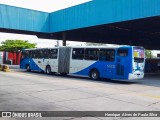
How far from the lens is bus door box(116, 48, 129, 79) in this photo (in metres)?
19.2

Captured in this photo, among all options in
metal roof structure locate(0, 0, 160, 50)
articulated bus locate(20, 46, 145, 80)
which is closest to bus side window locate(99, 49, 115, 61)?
articulated bus locate(20, 46, 145, 80)

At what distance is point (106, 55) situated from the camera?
67.9 feet

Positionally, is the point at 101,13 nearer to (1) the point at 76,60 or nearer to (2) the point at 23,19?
(1) the point at 76,60

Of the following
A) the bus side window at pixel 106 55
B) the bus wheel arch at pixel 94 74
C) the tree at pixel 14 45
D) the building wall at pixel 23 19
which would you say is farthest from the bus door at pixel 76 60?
the tree at pixel 14 45

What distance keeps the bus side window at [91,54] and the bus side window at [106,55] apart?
519 millimetres

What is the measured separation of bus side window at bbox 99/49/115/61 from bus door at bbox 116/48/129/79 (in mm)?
554

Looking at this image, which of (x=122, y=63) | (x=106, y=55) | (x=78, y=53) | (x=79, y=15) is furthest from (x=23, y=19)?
(x=122, y=63)

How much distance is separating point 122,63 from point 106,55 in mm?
1710

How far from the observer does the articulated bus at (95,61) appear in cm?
1936

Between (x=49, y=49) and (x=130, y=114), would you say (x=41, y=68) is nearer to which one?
(x=49, y=49)

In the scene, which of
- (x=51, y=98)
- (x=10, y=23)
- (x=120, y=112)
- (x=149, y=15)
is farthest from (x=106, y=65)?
(x=10, y=23)

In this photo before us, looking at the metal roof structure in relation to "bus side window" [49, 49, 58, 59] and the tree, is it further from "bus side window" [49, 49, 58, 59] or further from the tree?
the tree

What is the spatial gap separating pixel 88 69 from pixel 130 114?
1365 cm

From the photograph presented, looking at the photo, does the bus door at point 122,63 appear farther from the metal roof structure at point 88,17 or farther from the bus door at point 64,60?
the bus door at point 64,60
